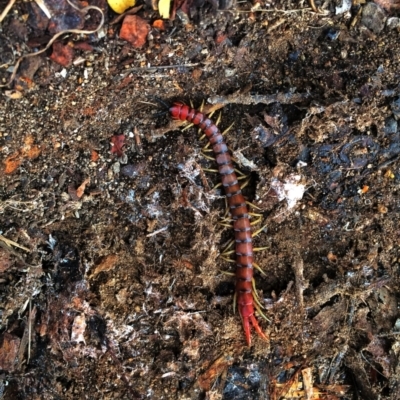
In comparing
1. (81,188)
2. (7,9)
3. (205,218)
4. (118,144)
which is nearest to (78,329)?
(81,188)

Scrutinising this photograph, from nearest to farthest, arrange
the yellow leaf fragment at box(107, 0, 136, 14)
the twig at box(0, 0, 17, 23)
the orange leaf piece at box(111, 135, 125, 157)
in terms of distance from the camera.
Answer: the twig at box(0, 0, 17, 23) → the yellow leaf fragment at box(107, 0, 136, 14) → the orange leaf piece at box(111, 135, 125, 157)

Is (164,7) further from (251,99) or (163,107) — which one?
(251,99)

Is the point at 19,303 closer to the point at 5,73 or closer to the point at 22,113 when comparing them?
the point at 22,113

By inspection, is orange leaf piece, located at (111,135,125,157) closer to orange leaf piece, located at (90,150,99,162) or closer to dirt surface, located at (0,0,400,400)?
dirt surface, located at (0,0,400,400)

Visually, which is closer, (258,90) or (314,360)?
(258,90)

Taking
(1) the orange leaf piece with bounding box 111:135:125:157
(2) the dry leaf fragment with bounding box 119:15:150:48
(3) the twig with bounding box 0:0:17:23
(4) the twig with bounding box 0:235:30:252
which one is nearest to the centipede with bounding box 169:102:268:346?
(1) the orange leaf piece with bounding box 111:135:125:157

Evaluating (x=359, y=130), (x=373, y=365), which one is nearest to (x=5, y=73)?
(x=359, y=130)
